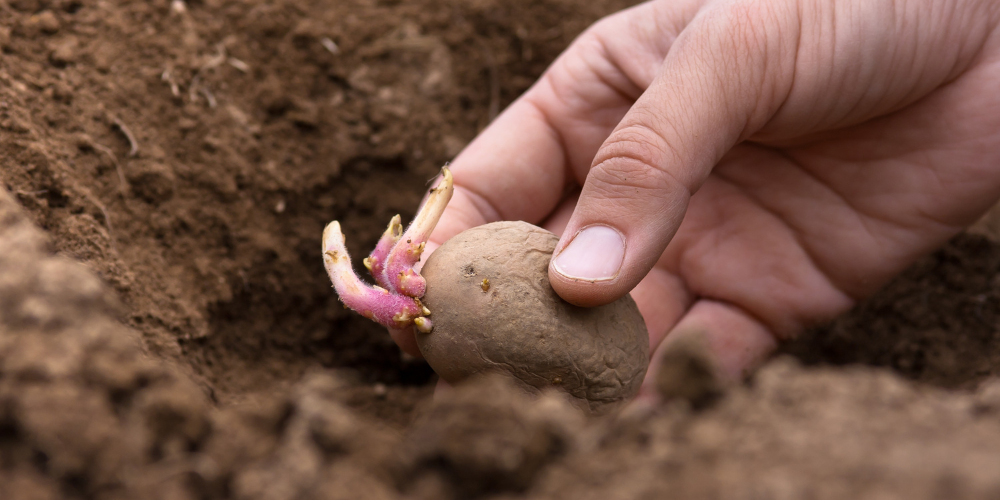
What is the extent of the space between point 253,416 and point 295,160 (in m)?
1.89

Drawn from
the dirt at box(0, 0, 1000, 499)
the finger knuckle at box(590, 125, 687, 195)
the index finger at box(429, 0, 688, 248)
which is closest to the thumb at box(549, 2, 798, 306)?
the finger knuckle at box(590, 125, 687, 195)

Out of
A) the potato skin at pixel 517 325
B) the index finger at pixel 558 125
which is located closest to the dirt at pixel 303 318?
the potato skin at pixel 517 325

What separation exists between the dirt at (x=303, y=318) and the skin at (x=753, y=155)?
36 cm

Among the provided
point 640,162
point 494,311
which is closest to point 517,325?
point 494,311

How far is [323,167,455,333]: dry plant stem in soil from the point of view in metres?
2.08

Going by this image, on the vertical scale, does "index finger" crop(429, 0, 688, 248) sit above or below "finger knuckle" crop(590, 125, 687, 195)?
below

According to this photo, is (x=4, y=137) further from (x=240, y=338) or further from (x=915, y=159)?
(x=915, y=159)

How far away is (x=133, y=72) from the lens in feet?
9.37

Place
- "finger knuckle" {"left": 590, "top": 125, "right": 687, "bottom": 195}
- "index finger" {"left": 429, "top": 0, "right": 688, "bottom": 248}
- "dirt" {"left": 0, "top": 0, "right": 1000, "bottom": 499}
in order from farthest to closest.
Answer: "index finger" {"left": 429, "top": 0, "right": 688, "bottom": 248}, "finger knuckle" {"left": 590, "top": 125, "right": 687, "bottom": 195}, "dirt" {"left": 0, "top": 0, "right": 1000, "bottom": 499}

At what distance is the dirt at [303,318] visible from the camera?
1.28 m

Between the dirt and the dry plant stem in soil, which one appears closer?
the dirt

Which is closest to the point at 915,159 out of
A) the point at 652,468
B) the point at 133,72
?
the point at 652,468

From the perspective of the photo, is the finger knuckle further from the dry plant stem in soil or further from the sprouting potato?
the dry plant stem in soil

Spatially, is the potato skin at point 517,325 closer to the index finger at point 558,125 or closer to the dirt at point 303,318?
the dirt at point 303,318
